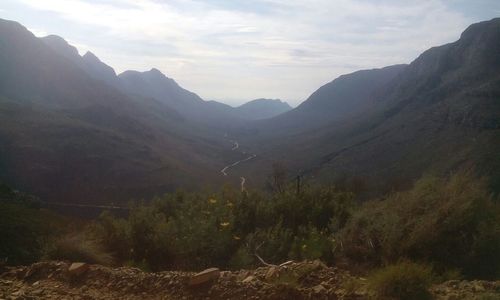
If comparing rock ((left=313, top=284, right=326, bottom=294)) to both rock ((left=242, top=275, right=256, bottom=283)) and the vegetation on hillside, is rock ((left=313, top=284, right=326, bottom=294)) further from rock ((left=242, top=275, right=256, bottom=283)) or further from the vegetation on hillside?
the vegetation on hillside

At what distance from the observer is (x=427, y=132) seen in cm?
6309

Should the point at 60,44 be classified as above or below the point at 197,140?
above

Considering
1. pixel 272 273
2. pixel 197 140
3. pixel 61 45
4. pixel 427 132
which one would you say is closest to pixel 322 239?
pixel 272 273

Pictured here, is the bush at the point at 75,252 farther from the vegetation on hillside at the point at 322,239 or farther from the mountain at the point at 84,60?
the mountain at the point at 84,60

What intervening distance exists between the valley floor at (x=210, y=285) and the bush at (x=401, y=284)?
0.54 feet

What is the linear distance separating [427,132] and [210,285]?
202ft

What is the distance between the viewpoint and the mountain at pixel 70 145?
47.9 meters

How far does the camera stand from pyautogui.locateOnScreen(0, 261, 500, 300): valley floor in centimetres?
548

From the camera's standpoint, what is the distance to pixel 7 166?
47.1 metres

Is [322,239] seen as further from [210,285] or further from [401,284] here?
[401,284]

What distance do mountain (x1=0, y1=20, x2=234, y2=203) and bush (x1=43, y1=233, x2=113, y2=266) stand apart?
127 ft

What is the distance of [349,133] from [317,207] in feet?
267

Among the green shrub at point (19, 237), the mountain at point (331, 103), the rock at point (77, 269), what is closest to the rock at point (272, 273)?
the rock at point (77, 269)

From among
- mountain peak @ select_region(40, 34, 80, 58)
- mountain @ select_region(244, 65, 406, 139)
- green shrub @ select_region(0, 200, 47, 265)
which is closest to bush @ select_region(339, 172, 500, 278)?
green shrub @ select_region(0, 200, 47, 265)
